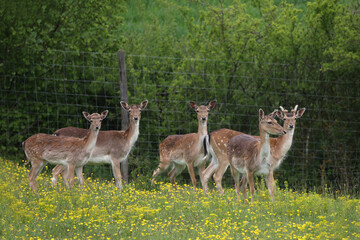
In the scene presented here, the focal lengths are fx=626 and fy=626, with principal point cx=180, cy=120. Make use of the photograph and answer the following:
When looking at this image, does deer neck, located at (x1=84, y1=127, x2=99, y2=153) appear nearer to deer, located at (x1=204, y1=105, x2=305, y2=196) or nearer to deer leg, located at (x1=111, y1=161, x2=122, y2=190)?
deer leg, located at (x1=111, y1=161, x2=122, y2=190)

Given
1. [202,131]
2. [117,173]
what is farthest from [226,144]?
[117,173]

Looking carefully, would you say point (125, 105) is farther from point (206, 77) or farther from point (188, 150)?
point (206, 77)

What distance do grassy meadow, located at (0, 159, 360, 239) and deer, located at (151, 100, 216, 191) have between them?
2.17 meters

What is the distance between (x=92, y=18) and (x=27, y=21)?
1534 mm

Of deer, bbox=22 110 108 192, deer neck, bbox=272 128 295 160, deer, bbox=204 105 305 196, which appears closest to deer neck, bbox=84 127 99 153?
deer, bbox=22 110 108 192

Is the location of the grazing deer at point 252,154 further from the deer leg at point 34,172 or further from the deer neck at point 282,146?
the deer leg at point 34,172

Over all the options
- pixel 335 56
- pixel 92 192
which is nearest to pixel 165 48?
pixel 335 56

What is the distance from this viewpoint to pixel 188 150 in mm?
12656

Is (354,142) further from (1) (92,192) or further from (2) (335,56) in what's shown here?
(1) (92,192)

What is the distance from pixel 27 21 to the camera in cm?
1424

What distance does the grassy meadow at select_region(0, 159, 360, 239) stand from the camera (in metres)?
7.96

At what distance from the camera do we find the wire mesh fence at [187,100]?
45.4 ft

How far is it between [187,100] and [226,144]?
2.71m

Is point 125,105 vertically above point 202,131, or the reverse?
point 125,105
